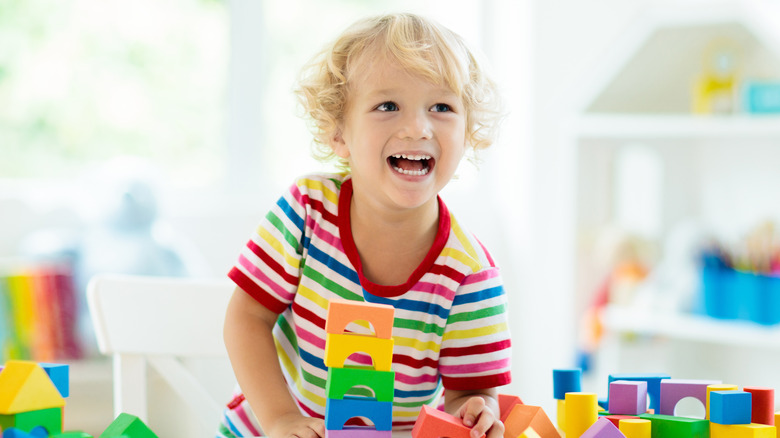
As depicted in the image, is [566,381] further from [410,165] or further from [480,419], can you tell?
[410,165]

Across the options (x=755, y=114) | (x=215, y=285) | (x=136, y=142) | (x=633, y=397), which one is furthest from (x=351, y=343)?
(x=136, y=142)

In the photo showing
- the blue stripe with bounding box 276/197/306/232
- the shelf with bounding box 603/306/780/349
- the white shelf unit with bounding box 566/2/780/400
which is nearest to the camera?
the blue stripe with bounding box 276/197/306/232

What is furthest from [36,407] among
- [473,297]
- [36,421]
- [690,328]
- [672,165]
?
[672,165]

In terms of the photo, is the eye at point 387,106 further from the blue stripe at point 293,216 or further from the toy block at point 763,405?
the toy block at point 763,405

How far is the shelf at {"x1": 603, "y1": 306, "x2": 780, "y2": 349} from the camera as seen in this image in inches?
69.7

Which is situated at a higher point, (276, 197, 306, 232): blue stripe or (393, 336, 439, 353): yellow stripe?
(276, 197, 306, 232): blue stripe

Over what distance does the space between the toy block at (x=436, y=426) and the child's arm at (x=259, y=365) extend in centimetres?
12

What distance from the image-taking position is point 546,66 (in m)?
2.31

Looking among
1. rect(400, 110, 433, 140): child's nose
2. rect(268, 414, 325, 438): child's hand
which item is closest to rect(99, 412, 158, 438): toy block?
rect(268, 414, 325, 438): child's hand

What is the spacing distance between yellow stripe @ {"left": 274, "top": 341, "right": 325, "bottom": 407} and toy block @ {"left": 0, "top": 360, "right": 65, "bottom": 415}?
31cm

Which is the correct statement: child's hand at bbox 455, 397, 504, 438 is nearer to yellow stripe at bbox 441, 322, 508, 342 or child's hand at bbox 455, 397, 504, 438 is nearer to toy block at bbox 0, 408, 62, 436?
yellow stripe at bbox 441, 322, 508, 342

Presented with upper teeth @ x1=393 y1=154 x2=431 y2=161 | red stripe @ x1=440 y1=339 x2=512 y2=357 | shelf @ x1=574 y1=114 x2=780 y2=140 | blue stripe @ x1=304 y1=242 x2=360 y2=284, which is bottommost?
red stripe @ x1=440 y1=339 x2=512 y2=357

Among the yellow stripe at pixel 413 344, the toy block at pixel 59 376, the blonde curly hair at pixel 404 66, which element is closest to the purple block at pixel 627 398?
the yellow stripe at pixel 413 344

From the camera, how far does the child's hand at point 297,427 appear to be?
2.11ft
